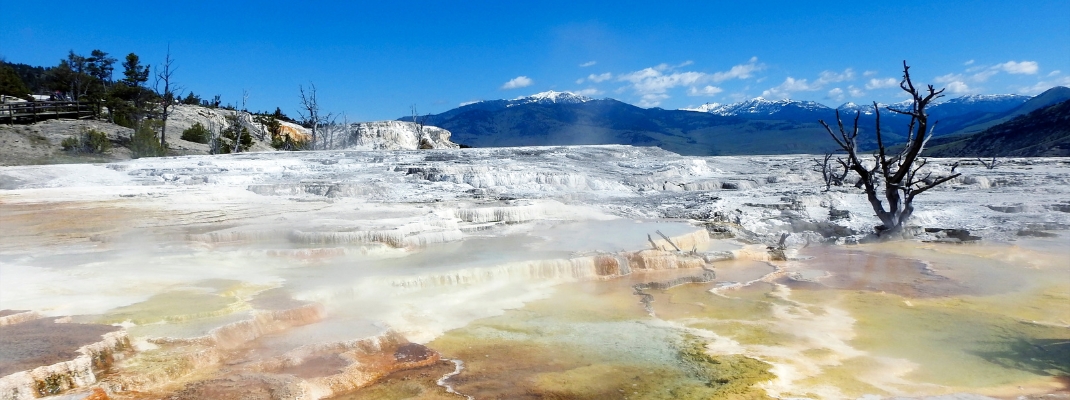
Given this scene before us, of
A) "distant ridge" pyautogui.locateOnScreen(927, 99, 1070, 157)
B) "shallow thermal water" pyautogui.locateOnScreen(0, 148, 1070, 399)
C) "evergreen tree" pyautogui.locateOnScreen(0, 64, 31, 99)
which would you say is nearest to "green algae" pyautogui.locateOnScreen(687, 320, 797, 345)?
"shallow thermal water" pyautogui.locateOnScreen(0, 148, 1070, 399)

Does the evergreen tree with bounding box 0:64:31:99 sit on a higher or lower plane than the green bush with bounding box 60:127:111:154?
higher

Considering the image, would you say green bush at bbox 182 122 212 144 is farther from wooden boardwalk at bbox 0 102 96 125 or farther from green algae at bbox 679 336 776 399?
green algae at bbox 679 336 776 399

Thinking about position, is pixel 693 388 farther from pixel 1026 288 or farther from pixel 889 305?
pixel 1026 288

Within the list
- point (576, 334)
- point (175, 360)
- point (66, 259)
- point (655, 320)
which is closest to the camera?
point (175, 360)

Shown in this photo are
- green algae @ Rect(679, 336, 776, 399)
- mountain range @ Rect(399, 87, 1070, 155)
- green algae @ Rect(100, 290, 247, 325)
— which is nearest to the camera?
green algae @ Rect(679, 336, 776, 399)

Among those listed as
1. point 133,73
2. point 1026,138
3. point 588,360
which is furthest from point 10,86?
point 1026,138

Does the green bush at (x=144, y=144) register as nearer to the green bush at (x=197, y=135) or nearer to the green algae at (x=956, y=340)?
the green bush at (x=197, y=135)

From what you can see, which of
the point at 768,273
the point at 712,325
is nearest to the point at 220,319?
the point at 712,325
